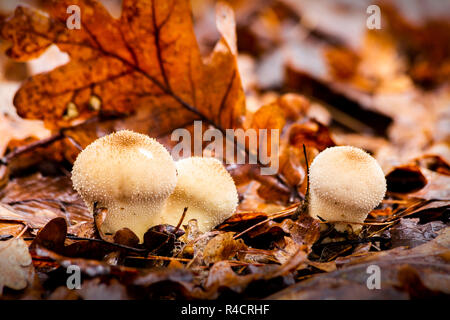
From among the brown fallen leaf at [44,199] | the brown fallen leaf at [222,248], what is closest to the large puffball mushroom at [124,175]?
the brown fallen leaf at [222,248]

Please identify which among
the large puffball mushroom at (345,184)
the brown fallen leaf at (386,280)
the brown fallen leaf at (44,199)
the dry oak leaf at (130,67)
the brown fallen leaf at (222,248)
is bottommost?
the brown fallen leaf at (44,199)

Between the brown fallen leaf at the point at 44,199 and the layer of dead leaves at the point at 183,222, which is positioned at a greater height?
the layer of dead leaves at the point at 183,222

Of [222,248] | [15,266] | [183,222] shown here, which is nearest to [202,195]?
[183,222]

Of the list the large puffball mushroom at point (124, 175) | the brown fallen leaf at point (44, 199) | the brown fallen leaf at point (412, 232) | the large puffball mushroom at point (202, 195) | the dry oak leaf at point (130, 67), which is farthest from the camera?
the dry oak leaf at point (130, 67)

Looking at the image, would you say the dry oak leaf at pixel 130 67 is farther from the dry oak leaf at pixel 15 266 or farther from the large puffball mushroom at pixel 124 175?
the dry oak leaf at pixel 15 266

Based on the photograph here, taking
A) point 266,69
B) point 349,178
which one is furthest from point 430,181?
point 266,69

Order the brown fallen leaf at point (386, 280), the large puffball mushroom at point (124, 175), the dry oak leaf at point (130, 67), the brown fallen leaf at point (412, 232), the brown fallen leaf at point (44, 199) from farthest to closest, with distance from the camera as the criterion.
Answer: the dry oak leaf at point (130, 67) < the brown fallen leaf at point (44, 199) < the brown fallen leaf at point (412, 232) < the large puffball mushroom at point (124, 175) < the brown fallen leaf at point (386, 280)

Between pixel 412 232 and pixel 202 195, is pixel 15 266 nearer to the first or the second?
pixel 202 195
